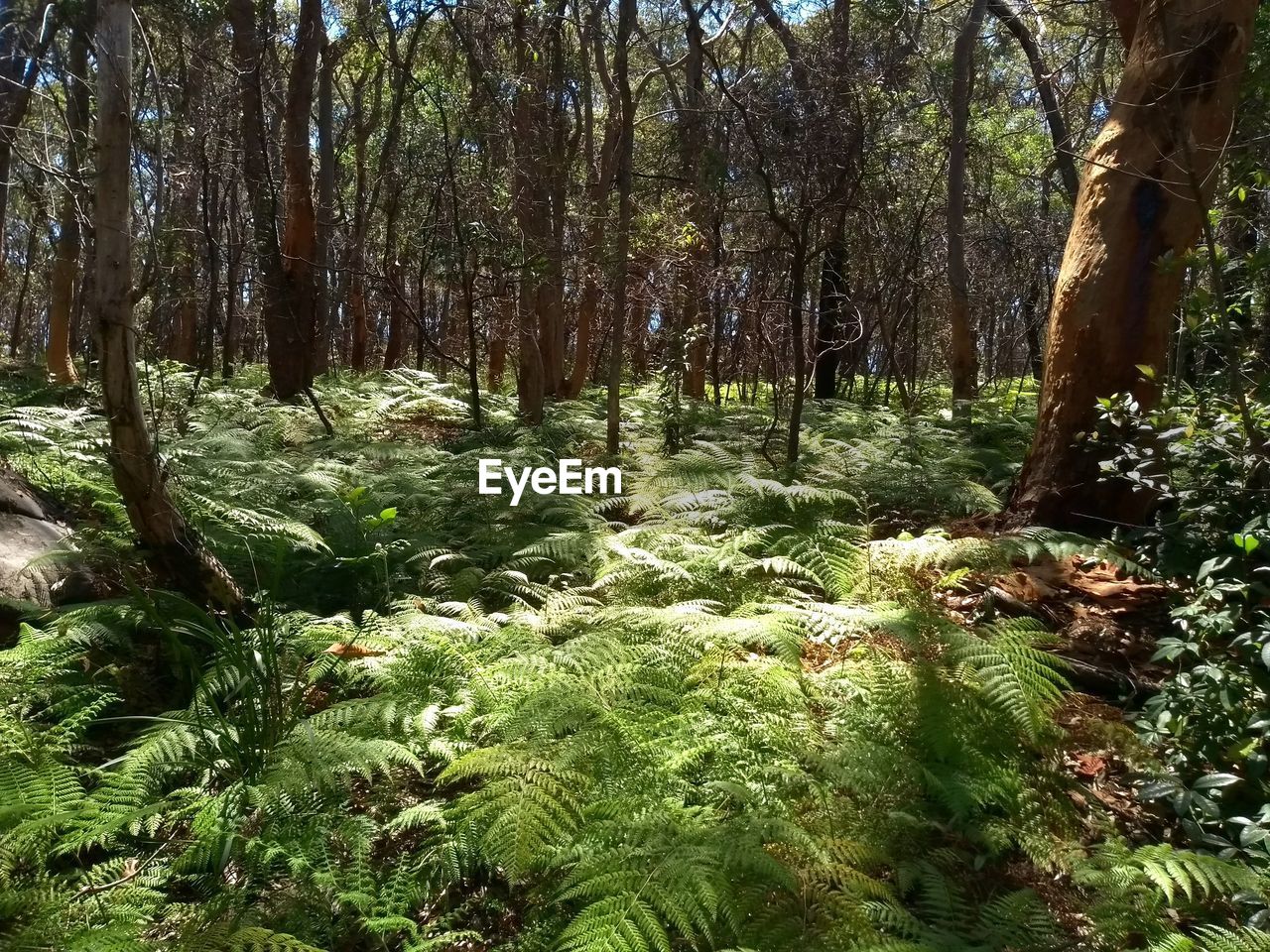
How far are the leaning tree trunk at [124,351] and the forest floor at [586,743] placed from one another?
223mm

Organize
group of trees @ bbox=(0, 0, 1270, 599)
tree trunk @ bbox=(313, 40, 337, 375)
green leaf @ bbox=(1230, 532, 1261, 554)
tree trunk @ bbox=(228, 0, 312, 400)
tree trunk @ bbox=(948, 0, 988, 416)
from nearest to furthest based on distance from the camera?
green leaf @ bbox=(1230, 532, 1261, 554) < group of trees @ bbox=(0, 0, 1270, 599) < tree trunk @ bbox=(228, 0, 312, 400) < tree trunk @ bbox=(948, 0, 988, 416) < tree trunk @ bbox=(313, 40, 337, 375)

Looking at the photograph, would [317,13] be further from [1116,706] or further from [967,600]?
[1116,706]

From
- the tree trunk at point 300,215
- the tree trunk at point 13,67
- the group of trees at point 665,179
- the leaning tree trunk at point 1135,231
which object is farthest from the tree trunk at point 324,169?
the leaning tree trunk at point 1135,231

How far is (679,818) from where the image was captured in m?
2.59

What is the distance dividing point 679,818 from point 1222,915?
1.75 m

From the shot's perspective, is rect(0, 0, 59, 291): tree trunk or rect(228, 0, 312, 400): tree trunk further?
rect(0, 0, 59, 291): tree trunk

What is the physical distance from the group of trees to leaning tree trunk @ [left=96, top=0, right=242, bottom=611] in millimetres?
13

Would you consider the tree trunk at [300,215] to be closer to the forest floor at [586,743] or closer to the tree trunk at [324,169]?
the tree trunk at [324,169]

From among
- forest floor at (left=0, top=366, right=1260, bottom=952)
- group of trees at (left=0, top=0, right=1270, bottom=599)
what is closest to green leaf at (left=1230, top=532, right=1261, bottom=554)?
forest floor at (left=0, top=366, right=1260, bottom=952)

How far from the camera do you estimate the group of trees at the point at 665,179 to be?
4.52 m

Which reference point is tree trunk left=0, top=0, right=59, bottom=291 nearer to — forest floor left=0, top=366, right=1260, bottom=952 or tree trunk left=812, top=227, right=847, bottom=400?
forest floor left=0, top=366, right=1260, bottom=952

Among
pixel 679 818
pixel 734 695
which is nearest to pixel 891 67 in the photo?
pixel 734 695

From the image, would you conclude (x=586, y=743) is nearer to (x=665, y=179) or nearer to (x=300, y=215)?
(x=300, y=215)

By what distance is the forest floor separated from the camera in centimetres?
238
